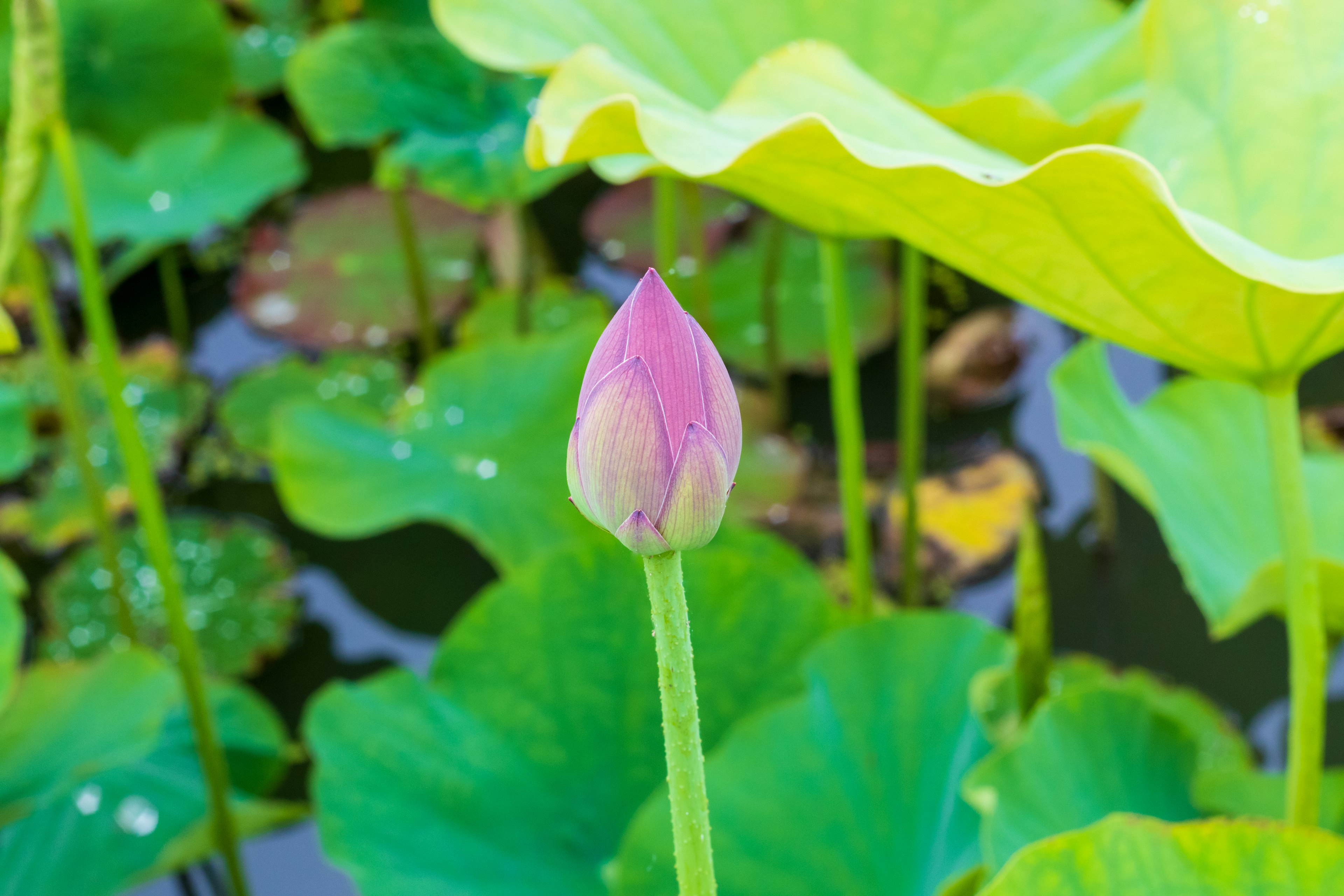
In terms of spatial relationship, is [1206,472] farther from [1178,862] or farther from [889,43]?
[1178,862]

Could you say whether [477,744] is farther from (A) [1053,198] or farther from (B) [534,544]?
(A) [1053,198]

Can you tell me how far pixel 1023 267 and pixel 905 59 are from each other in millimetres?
428

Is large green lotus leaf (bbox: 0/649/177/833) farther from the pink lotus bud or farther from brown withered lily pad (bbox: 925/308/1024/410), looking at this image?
brown withered lily pad (bbox: 925/308/1024/410)

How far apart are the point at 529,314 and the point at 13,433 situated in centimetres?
73

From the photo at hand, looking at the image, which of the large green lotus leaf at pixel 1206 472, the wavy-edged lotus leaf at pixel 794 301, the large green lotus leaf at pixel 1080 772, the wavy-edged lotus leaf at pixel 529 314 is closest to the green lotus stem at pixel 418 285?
the wavy-edged lotus leaf at pixel 529 314

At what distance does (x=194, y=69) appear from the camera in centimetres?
188

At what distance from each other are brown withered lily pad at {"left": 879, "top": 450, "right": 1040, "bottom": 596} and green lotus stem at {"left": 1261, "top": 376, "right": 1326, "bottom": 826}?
72 cm

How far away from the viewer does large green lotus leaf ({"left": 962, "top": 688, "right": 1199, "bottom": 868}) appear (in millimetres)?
588

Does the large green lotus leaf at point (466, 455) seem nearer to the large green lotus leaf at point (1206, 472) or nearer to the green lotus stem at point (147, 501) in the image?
the green lotus stem at point (147, 501)

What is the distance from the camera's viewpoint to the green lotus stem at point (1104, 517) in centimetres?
135

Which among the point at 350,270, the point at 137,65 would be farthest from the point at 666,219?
the point at 137,65

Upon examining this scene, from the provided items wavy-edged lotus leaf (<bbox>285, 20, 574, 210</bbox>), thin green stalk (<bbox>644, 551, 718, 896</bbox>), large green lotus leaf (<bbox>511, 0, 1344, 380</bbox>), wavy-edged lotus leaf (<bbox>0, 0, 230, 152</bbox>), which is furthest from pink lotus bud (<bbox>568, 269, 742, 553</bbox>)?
wavy-edged lotus leaf (<bbox>0, 0, 230, 152</bbox>)

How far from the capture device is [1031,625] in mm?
680

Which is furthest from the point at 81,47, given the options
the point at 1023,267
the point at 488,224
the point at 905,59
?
the point at 1023,267
